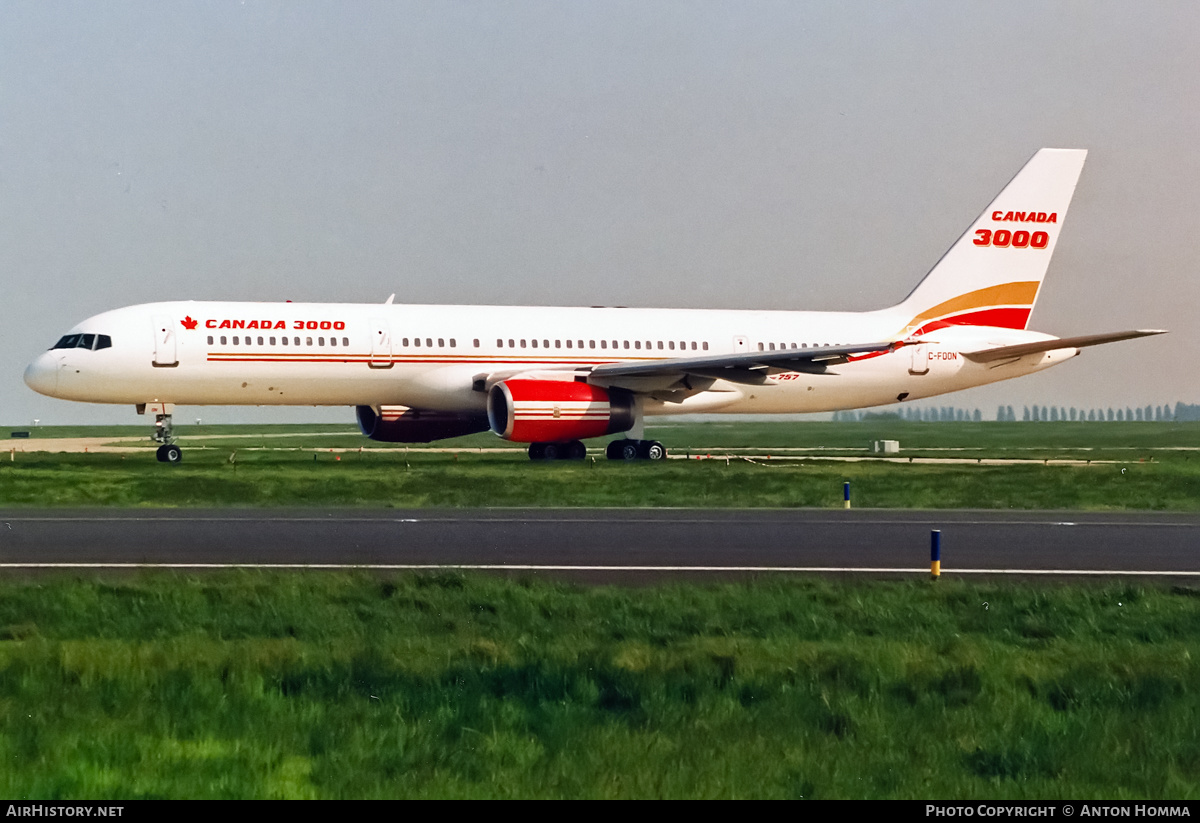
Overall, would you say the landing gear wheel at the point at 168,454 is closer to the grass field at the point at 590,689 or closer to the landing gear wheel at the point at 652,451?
the landing gear wheel at the point at 652,451

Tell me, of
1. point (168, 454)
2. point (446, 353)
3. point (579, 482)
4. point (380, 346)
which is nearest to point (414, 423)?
point (446, 353)

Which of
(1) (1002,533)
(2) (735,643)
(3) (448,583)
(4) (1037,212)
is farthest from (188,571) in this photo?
(4) (1037,212)

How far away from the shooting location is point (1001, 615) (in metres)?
15.5

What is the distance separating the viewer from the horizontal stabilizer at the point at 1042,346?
47.5m

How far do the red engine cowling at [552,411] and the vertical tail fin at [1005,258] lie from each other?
1291cm

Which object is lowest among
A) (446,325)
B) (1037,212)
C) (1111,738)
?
(1111,738)

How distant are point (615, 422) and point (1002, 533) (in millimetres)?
20362

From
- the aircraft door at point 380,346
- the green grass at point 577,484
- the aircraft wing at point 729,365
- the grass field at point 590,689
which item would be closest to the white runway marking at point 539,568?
the grass field at point 590,689

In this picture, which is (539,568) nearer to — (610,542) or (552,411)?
(610,542)

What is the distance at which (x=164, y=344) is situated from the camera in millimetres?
41625

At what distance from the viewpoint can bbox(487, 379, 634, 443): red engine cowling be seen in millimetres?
42000

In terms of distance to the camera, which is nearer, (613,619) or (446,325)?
(613,619)
